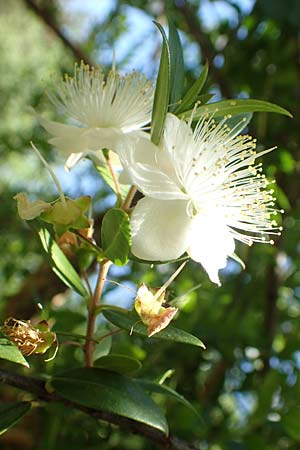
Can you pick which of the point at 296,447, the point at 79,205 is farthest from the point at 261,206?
the point at 296,447

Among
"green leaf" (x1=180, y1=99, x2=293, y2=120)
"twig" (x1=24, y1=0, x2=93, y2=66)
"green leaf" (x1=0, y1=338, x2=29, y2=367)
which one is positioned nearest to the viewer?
"green leaf" (x1=0, y1=338, x2=29, y2=367)

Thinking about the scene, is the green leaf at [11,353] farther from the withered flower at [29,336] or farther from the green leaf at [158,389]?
the green leaf at [158,389]

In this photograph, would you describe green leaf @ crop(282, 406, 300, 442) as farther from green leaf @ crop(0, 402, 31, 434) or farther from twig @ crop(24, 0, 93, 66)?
twig @ crop(24, 0, 93, 66)

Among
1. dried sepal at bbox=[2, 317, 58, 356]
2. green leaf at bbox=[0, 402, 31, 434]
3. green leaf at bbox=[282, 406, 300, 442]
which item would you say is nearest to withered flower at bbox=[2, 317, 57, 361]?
dried sepal at bbox=[2, 317, 58, 356]

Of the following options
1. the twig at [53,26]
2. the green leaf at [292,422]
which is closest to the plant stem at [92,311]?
the green leaf at [292,422]

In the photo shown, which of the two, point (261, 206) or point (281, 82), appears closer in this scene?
point (261, 206)

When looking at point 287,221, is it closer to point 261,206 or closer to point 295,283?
point 295,283
